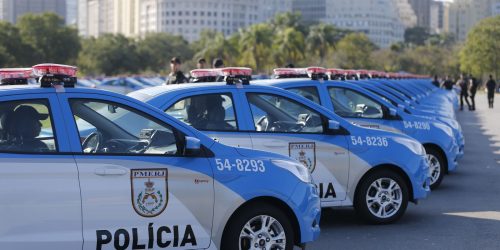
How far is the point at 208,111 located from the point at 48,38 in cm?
10753

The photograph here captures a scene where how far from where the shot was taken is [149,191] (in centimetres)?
630

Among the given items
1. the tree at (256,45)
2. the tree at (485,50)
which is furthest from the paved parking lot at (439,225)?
the tree at (485,50)

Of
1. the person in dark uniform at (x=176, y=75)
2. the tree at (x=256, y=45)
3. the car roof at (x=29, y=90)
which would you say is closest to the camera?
the car roof at (x=29, y=90)

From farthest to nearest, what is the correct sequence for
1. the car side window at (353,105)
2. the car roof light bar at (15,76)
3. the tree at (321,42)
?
1. the tree at (321,42)
2. the car side window at (353,105)
3. the car roof light bar at (15,76)

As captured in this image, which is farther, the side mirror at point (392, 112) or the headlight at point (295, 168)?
the side mirror at point (392, 112)

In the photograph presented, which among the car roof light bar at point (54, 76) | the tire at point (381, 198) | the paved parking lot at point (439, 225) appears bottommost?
the paved parking lot at point (439, 225)

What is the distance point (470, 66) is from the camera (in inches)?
4124

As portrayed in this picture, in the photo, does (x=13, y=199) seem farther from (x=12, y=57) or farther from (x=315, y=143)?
(x=12, y=57)

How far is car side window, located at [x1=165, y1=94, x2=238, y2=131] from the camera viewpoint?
892 cm

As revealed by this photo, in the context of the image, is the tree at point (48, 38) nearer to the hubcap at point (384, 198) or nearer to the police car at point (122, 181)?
the hubcap at point (384, 198)

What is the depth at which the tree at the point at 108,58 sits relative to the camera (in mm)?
127875

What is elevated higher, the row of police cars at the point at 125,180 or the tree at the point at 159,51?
the tree at the point at 159,51

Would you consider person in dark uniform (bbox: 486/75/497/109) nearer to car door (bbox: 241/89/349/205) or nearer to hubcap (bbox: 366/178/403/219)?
hubcap (bbox: 366/178/403/219)

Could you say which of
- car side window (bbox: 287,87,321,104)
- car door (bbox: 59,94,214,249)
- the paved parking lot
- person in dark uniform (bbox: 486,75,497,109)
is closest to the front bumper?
car door (bbox: 59,94,214,249)
